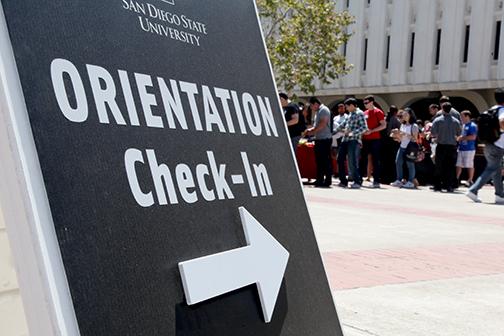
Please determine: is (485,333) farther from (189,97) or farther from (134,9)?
(134,9)

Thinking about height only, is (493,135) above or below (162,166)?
below

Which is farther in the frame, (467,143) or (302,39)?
(302,39)

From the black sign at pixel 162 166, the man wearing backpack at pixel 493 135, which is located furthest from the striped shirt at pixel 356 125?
the black sign at pixel 162 166

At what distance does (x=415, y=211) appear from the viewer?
368 inches

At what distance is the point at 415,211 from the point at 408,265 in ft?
13.7

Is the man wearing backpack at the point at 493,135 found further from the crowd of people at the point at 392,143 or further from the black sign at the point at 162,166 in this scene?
the black sign at the point at 162,166

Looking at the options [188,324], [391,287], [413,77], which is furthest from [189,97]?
[413,77]

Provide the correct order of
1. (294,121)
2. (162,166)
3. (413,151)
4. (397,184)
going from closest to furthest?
(162,166) → (294,121) → (413,151) → (397,184)

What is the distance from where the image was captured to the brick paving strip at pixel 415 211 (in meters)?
8.61

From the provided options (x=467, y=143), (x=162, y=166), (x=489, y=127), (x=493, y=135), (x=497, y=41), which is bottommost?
(x=467, y=143)

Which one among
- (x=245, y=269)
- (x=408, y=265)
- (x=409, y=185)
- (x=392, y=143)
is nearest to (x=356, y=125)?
(x=409, y=185)

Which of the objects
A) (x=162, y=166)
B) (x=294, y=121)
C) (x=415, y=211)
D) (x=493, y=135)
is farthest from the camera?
(x=294, y=121)

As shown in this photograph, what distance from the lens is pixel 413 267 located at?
206 inches

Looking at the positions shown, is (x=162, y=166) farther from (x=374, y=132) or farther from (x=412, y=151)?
(x=412, y=151)
